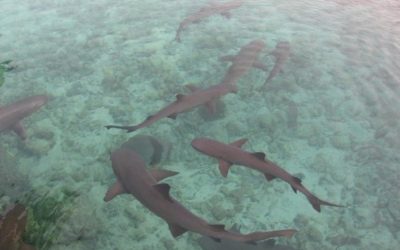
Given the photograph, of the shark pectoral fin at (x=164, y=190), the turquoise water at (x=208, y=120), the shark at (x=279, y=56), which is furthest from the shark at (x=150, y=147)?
the shark at (x=279, y=56)

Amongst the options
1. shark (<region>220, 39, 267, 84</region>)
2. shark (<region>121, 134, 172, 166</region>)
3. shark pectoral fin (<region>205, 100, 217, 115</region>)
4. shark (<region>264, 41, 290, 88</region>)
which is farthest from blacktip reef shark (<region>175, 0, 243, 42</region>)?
shark (<region>121, 134, 172, 166</region>)

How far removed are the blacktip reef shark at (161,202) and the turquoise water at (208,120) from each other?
869mm

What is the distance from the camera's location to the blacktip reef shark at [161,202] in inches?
156

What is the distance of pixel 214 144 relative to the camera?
510cm

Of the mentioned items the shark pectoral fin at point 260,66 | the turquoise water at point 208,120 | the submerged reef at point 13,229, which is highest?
the shark pectoral fin at point 260,66

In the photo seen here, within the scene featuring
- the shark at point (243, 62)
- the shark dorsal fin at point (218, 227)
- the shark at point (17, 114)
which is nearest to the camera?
the shark dorsal fin at point (218, 227)

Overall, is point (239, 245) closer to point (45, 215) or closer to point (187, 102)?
point (187, 102)

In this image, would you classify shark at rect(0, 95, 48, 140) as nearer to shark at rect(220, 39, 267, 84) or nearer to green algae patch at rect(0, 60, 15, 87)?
green algae patch at rect(0, 60, 15, 87)

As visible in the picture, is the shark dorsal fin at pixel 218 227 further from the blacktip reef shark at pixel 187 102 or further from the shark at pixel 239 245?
the blacktip reef shark at pixel 187 102

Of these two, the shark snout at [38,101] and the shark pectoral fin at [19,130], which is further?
the shark snout at [38,101]

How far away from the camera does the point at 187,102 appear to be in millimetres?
5797

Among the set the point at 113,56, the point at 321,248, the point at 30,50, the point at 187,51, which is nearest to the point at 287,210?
the point at 321,248

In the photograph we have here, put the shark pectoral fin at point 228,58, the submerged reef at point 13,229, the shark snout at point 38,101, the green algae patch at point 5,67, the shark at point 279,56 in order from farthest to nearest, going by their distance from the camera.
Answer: the green algae patch at point 5,67 < the shark pectoral fin at point 228,58 < the shark at point 279,56 < the shark snout at point 38,101 < the submerged reef at point 13,229

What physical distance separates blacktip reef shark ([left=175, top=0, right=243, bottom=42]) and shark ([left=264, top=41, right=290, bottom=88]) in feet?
6.02
